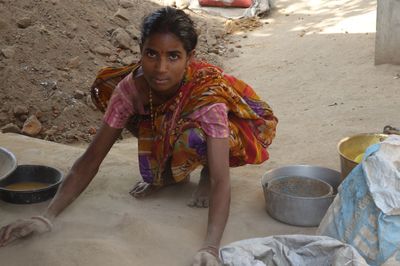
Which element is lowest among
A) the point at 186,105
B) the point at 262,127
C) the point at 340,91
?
the point at 340,91

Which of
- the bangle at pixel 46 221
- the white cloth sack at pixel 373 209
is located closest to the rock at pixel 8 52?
the bangle at pixel 46 221

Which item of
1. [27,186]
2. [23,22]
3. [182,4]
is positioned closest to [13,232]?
[27,186]

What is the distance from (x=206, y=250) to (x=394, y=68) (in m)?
3.85

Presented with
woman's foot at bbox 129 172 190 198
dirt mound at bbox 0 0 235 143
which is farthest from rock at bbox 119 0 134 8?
woman's foot at bbox 129 172 190 198

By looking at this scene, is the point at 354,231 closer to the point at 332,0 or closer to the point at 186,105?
the point at 186,105

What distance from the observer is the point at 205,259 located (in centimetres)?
206

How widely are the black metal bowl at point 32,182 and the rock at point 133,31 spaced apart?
3.67m

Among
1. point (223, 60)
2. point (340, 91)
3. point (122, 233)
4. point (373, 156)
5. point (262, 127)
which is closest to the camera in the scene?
point (373, 156)

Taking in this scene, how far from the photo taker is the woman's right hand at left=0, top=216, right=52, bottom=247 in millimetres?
2230

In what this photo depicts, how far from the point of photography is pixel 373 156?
83.8 inches

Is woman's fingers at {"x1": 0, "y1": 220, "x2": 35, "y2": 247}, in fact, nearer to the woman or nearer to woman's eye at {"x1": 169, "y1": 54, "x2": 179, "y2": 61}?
the woman

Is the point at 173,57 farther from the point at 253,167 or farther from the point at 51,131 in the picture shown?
the point at 51,131

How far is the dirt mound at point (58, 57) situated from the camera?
4.53m

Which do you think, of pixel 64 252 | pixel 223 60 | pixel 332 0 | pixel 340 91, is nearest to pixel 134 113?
pixel 64 252
